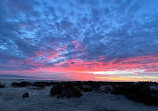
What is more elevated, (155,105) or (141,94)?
(141,94)

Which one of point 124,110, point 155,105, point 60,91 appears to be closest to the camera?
point 124,110

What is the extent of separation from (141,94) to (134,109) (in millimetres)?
3436

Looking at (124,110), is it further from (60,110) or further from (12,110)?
(12,110)

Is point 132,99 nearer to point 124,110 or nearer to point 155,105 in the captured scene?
point 155,105

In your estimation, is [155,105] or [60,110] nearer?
[60,110]

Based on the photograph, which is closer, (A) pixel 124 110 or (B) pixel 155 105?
(A) pixel 124 110

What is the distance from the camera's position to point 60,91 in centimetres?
1489

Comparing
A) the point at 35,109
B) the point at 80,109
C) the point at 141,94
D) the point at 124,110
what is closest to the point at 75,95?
→ the point at 80,109

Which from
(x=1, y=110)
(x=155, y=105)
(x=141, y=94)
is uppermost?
(x=141, y=94)

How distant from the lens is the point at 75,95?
13438 millimetres

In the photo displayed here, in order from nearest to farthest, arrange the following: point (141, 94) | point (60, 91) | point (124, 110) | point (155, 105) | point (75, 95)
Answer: point (124, 110), point (155, 105), point (141, 94), point (75, 95), point (60, 91)

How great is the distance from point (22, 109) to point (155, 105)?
12.3 meters

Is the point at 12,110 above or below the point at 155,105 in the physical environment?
below

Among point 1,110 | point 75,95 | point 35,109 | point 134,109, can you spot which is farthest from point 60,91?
point 134,109
